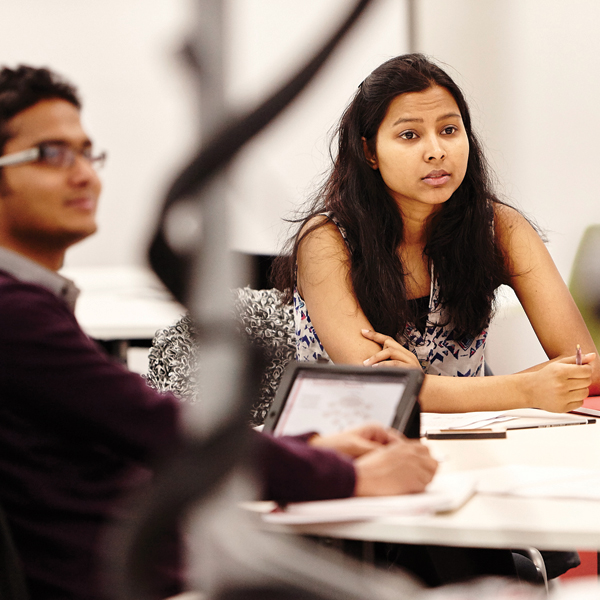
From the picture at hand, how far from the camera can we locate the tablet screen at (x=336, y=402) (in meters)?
0.91

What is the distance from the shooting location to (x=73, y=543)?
27.5 inches

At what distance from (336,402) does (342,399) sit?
0.01 meters

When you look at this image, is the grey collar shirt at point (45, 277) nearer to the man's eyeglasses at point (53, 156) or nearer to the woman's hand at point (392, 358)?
the man's eyeglasses at point (53, 156)

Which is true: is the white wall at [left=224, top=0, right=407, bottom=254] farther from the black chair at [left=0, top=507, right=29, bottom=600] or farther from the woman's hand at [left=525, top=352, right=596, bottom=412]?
the woman's hand at [left=525, top=352, right=596, bottom=412]

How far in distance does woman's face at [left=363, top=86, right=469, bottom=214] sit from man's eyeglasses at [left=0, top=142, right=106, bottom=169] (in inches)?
55.1

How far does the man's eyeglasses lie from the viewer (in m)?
0.15

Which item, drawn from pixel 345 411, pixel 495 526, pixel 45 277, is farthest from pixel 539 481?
pixel 45 277

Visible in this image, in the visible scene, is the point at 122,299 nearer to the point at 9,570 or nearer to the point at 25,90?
the point at 25,90

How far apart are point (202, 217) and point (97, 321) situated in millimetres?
42

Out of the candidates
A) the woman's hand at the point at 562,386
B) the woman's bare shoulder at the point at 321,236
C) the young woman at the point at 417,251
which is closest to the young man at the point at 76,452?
the woman's hand at the point at 562,386

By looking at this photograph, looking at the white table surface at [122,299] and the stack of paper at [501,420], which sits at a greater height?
the white table surface at [122,299]

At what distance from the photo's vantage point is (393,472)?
2.51 ft

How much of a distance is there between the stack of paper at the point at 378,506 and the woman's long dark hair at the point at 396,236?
79 centimetres

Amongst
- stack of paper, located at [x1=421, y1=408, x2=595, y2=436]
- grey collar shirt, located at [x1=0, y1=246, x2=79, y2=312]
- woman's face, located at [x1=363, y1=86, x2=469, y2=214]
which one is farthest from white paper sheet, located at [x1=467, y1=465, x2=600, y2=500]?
woman's face, located at [x1=363, y1=86, x2=469, y2=214]
